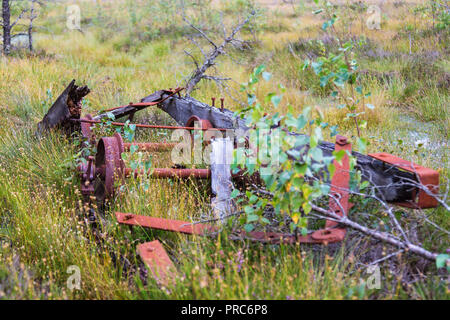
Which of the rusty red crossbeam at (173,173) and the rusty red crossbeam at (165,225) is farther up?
the rusty red crossbeam at (173,173)

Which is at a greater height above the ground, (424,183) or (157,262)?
(424,183)

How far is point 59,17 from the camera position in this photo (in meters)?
18.0

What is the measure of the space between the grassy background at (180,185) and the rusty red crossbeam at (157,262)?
0.06 metres

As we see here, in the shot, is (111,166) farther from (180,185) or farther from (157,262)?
(157,262)

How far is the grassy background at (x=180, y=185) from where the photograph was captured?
86.1 inches

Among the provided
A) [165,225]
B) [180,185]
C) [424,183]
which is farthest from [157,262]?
[424,183]

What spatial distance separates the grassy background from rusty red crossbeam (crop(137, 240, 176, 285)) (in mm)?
59

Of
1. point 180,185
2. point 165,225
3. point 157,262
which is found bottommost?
point 157,262

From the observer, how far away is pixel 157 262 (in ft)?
7.59

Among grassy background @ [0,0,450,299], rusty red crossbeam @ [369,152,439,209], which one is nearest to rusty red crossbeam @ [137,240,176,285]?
grassy background @ [0,0,450,299]

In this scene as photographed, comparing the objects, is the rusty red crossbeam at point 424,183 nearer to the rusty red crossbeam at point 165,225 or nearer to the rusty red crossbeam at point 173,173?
the rusty red crossbeam at point 165,225

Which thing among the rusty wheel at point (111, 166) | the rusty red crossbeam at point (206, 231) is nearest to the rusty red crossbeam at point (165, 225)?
the rusty red crossbeam at point (206, 231)

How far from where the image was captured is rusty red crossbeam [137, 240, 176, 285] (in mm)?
2205

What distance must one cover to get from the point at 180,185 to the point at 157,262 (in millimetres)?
1140
